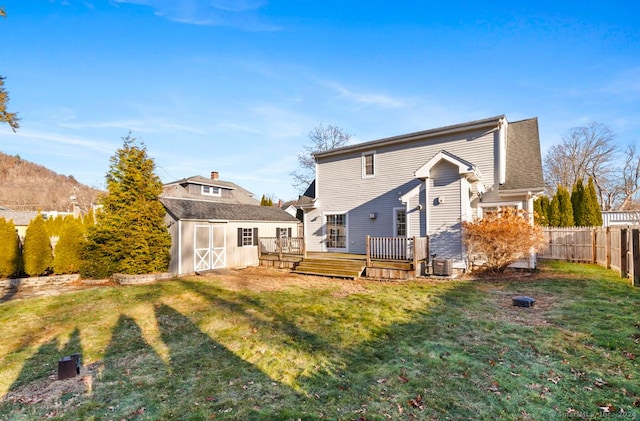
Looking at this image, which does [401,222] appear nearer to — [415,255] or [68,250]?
[415,255]

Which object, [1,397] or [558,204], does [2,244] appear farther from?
[558,204]

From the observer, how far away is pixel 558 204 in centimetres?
1978

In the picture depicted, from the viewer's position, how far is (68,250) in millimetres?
12570

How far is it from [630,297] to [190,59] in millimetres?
17967

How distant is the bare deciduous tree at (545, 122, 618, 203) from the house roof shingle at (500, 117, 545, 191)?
2479 cm

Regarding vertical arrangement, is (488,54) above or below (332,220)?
above

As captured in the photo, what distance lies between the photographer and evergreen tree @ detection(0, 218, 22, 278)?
11.4 meters

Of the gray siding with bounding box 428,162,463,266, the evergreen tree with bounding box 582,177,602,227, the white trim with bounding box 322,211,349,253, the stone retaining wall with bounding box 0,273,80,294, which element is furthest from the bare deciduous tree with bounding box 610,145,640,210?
the stone retaining wall with bounding box 0,273,80,294

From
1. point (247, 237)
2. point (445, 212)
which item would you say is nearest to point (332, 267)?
point (445, 212)

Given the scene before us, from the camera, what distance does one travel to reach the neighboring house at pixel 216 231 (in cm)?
1273

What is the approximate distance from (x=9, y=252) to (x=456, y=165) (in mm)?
17996

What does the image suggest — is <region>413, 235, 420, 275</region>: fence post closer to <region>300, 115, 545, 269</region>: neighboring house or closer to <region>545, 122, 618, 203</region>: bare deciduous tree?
<region>300, 115, 545, 269</region>: neighboring house

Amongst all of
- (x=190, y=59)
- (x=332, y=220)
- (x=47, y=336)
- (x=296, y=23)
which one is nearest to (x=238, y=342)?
(x=47, y=336)

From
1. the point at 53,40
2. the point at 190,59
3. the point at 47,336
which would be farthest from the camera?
the point at 190,59
